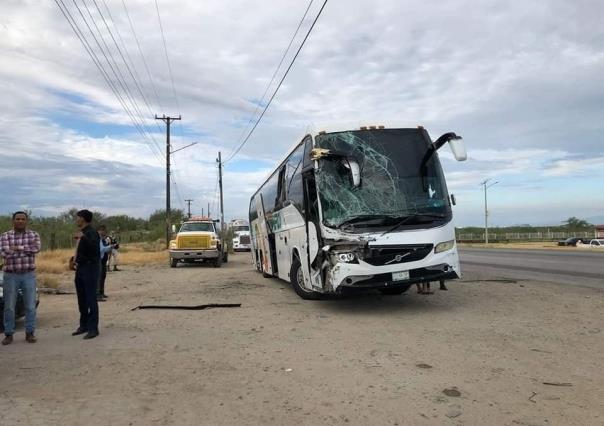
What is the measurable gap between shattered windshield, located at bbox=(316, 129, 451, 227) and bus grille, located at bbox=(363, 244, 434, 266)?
47 cm

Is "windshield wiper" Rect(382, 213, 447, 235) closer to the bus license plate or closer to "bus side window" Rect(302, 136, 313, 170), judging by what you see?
the bus license plate

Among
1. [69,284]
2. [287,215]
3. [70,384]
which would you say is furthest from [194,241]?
[70,384]

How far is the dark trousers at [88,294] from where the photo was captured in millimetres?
8109

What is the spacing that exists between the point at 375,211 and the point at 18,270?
5.50 meters

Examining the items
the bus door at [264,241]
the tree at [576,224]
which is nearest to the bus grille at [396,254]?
the bus door at [264,241]

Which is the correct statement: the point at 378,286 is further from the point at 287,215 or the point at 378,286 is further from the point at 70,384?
the point at 70,384

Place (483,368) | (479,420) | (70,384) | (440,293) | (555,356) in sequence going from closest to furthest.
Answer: (479,420) → (70,384) → (483,368) → (555,356) → (440,293)

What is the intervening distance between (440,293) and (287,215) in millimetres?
3801

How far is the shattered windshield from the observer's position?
966 cm

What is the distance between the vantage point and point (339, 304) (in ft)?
37.0

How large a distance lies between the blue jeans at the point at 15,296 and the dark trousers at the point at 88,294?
2.19 ft

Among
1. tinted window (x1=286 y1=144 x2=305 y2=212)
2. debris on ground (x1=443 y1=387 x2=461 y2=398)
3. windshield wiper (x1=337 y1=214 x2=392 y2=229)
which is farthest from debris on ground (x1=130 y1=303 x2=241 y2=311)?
debris on ground (x1=443 y1=387 x2=461 y2=398)

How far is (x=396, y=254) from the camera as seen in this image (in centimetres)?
937

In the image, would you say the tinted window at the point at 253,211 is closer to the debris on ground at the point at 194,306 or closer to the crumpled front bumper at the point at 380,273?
the debris on ground at the point at 194,306
